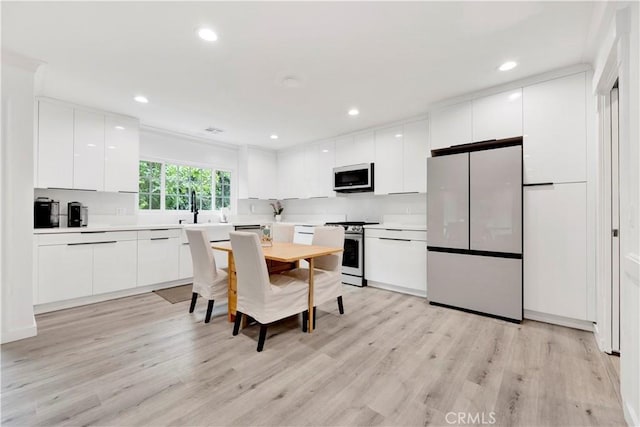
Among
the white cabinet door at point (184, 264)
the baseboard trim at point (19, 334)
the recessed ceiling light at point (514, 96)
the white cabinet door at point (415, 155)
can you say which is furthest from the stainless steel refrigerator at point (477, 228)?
the baseboard trim at point (19, 334)

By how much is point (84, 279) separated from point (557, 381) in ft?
14.4

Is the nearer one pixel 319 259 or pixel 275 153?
pixel 319 259

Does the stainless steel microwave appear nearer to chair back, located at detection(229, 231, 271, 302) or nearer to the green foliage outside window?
chair back, located at detection(229, 231, 271, 302)

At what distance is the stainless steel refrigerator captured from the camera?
2699 mm

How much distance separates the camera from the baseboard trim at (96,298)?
2.96m

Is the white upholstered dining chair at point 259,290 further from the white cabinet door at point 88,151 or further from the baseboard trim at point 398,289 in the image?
the white cabinet door at point 88,151

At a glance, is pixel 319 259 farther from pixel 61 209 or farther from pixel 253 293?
pixel 61 209

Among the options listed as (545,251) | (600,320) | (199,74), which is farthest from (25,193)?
(600,320)

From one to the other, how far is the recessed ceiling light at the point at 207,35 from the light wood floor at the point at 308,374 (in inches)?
92.2

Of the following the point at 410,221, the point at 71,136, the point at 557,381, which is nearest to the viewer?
the point at 557,381

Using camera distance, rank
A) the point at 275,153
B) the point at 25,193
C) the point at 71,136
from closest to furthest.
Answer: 1. the point at 25,193
2. the point at 71,136
3. the point at 275,153

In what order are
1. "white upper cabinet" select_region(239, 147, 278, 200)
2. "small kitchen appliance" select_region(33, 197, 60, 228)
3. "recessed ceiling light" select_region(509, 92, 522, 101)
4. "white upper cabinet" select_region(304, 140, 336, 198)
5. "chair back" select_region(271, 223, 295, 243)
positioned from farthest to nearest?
"white upper cabinet" select_region(239, 147, 278, 200), "white upper cabinet" select_region(304, 140, 336, 198), "chair back" select_region(271, 223, 295, 243), "small kitchen appliance" select_region(33, 197, 60, 228), "recessed ceiling light" select_region(509, 92, 522, 101)

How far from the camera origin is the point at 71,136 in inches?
131

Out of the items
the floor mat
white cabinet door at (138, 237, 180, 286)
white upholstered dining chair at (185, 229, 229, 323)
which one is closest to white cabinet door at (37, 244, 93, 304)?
white cabinet door at (138, 237, 180, 286)
